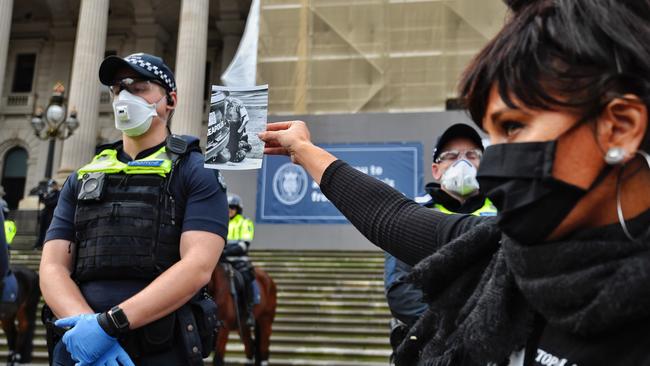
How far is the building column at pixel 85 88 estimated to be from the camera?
993 inches

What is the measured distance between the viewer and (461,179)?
3.85 metres

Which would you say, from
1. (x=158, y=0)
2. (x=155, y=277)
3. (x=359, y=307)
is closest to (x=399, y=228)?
(x=155, y=277)

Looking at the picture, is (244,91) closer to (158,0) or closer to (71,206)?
(71,206)

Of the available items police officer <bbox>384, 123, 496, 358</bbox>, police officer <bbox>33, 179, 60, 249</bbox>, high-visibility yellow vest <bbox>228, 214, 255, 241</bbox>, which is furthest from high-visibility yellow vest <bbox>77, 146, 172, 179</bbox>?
police officer <bbox>33, 179, 60, 249</bbox>

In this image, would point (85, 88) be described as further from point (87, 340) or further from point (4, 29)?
point (87, 340)

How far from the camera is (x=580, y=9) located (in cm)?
123

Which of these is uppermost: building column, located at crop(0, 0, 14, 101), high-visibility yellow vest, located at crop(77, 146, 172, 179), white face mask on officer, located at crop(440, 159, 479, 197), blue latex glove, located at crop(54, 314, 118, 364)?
building column, located at crop(0, 0, 14, 101)

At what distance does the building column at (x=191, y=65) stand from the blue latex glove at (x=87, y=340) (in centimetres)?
2178

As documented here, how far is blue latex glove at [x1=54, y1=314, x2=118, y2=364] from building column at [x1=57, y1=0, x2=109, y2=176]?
23.9 meters

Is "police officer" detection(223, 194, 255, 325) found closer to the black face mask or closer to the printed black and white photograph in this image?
the printed black and white photograph

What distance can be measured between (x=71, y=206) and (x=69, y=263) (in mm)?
264

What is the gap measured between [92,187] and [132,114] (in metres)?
0.37

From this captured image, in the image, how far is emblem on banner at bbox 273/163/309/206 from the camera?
18203 millimetres

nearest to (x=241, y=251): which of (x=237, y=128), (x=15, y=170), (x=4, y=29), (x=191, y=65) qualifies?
(x=237, y=128)
